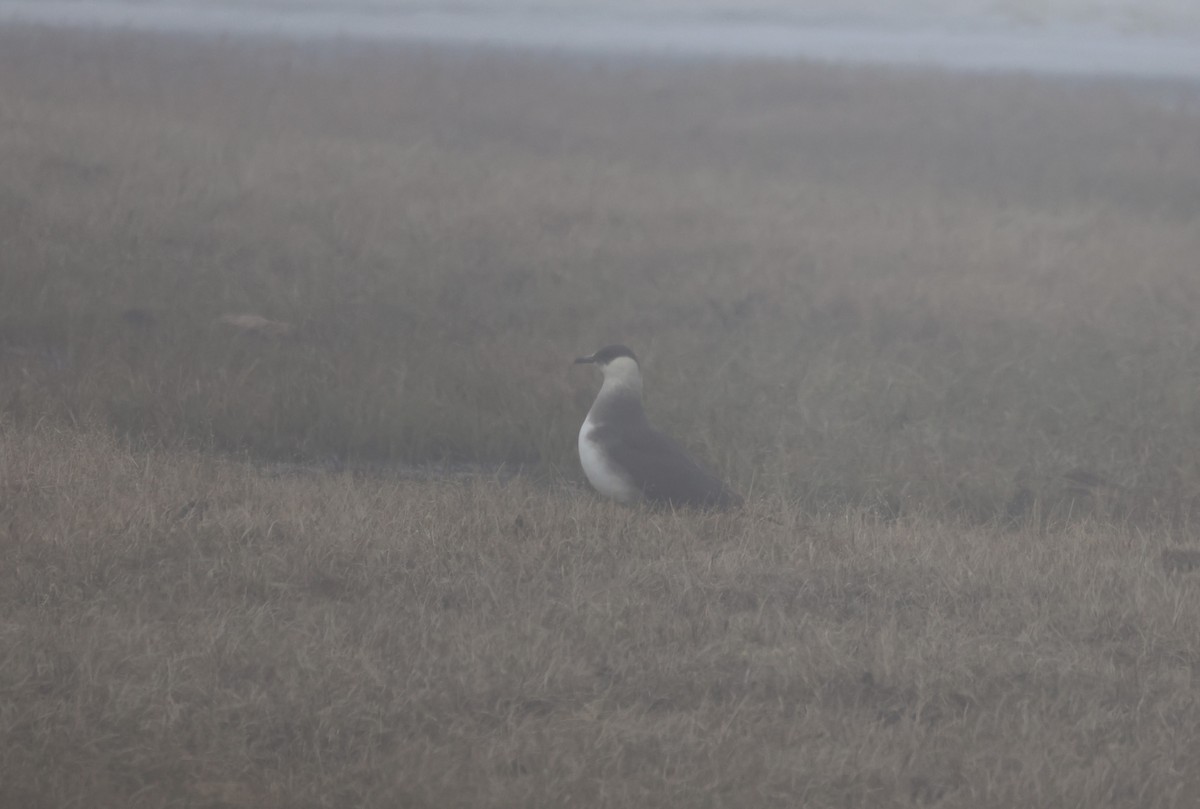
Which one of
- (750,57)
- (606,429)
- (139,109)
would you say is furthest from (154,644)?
(750,57)

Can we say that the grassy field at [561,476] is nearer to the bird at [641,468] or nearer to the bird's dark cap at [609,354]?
the bird at [641,468]

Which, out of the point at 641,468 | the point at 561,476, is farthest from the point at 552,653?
the point at 561,476

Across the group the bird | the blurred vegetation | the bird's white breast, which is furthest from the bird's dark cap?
the blurred vegetation

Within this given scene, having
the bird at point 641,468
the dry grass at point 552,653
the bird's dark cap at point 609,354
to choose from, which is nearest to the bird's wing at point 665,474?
the bird at point 641,468

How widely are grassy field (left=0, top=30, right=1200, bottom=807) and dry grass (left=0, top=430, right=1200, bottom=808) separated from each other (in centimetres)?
1

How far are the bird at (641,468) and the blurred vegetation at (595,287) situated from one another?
63 cm

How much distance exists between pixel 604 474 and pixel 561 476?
0.88m

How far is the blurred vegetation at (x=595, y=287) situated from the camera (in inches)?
252

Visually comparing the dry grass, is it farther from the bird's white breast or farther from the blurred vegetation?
the blurred vegetation

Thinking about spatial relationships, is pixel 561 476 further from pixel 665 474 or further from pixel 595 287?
pixel 595 287

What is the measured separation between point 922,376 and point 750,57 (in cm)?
1520

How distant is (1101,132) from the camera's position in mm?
16547

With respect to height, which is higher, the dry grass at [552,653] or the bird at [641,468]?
the bird at [641,468]

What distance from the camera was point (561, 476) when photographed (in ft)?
20.1
